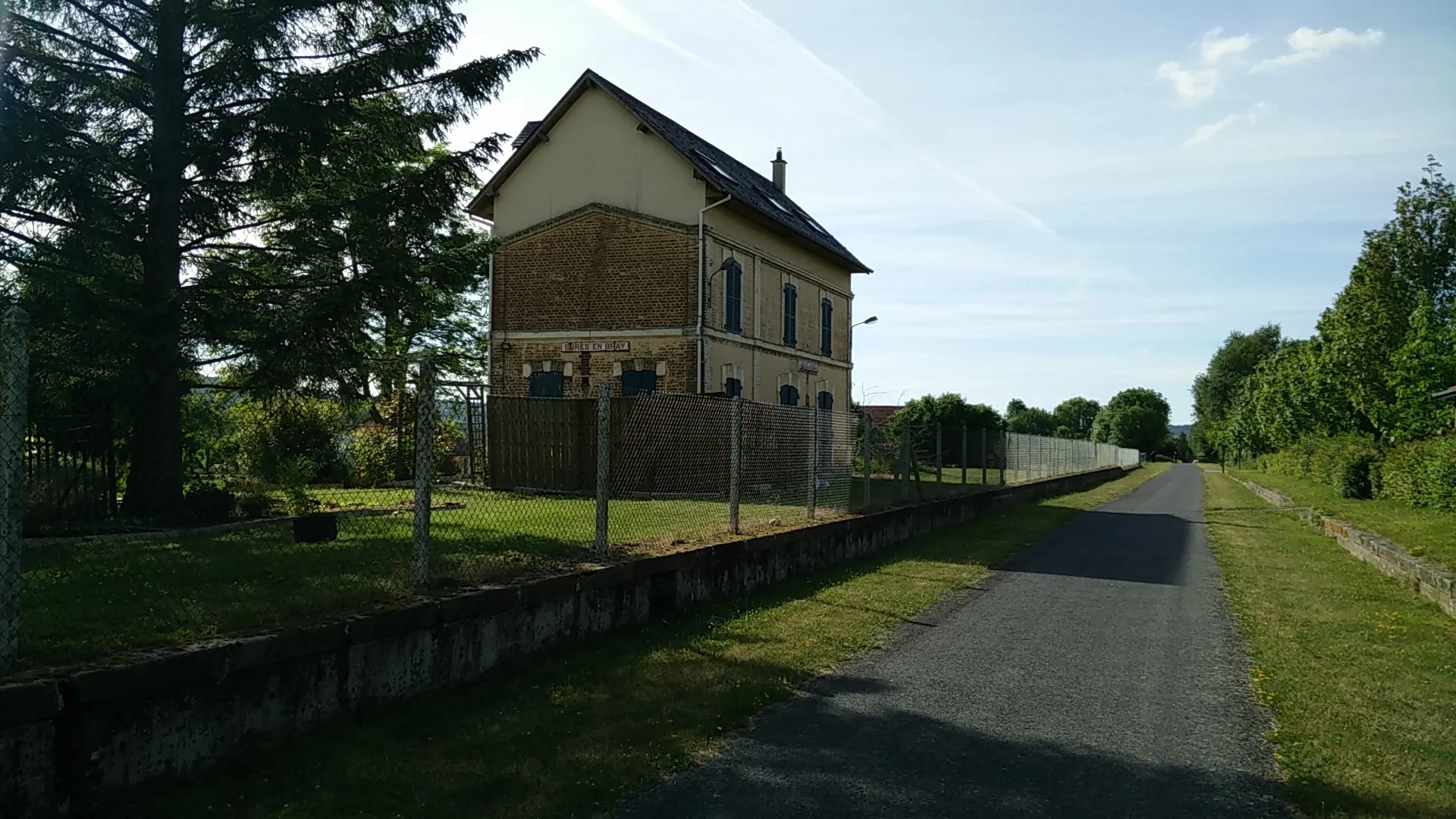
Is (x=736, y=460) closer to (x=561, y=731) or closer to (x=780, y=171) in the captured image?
(x=561, y=731)

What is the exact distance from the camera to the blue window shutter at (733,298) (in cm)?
2358

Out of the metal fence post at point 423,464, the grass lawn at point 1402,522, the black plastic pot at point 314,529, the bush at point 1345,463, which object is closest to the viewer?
the metal fence post at point 423,464

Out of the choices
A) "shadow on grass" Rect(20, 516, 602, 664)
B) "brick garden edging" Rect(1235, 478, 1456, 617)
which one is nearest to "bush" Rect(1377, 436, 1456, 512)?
"brick garden edging" Rect(1235, 478, 1456, 617)

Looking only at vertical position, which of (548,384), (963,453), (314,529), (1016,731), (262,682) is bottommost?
(1016,731)

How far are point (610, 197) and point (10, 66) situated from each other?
1429 centimetres

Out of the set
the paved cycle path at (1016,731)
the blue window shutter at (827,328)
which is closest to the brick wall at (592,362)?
the blue window shutter at (827,328)

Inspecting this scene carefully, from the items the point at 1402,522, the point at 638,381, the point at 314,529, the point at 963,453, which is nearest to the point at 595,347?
the point at 638,381

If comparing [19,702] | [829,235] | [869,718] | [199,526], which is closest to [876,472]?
[199,526]

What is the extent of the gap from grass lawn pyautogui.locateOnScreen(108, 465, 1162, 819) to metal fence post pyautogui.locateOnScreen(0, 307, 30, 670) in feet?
2.94

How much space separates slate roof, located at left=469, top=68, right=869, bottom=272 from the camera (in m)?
22.9

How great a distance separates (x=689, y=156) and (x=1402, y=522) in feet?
50.3

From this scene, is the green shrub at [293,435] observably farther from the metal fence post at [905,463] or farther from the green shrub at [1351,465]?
the green shrub at [1351,465]

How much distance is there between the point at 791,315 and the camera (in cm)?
2800

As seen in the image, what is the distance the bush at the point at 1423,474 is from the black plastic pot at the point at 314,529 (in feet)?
58.9
